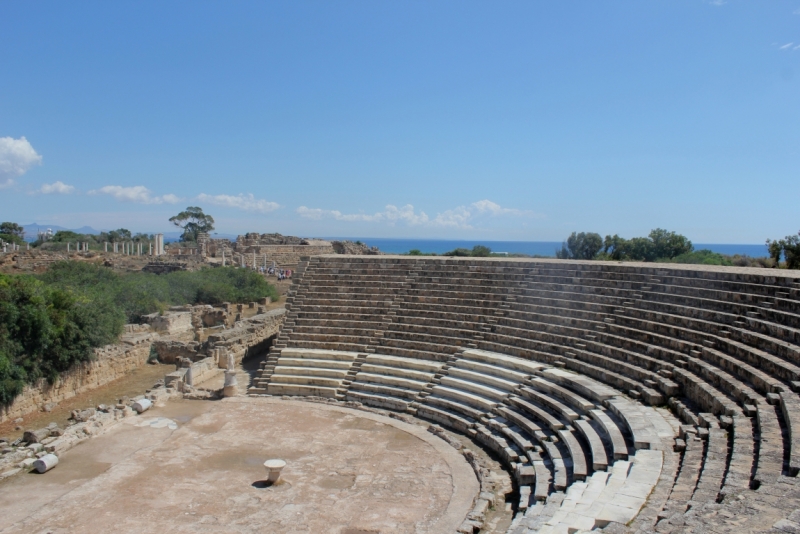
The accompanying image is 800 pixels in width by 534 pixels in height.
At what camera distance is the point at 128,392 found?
739 inches

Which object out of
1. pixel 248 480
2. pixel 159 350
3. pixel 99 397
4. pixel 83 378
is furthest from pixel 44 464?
pixel 159 350

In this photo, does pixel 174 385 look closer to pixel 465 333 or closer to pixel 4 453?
pixel 4 453

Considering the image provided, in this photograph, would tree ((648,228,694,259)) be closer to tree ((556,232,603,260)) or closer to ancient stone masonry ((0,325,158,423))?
tree ((556,232,603,260))

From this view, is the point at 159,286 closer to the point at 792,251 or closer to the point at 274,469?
the point at 274,469

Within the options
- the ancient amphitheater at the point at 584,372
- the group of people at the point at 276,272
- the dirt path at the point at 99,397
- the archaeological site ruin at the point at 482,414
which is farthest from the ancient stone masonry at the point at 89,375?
the group of people at the point at 276,272

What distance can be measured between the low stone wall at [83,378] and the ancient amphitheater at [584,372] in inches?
232

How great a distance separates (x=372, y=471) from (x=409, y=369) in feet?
17.7

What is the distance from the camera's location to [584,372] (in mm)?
14648

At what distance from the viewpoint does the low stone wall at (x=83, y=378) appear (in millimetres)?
16625

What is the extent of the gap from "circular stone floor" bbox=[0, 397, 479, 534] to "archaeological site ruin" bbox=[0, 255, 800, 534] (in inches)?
2.2

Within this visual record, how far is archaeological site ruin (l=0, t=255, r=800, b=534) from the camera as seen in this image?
8.76 meters

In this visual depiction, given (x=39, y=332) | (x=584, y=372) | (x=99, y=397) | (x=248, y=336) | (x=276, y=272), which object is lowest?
(x=99, y=397)

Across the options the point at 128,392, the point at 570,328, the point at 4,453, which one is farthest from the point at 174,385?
the point at 570,328

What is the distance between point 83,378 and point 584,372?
15478 millimetres
